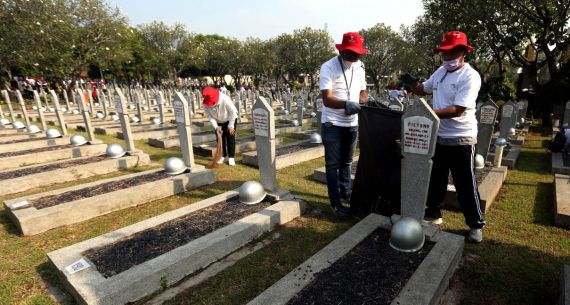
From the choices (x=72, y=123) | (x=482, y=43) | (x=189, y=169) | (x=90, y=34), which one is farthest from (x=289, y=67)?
(x=189, y=169)

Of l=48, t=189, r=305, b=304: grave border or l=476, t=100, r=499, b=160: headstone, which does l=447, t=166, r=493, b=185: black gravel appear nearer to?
l=476, t=100, r=499, b=160: headstone

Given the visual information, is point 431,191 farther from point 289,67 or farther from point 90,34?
point 289,67

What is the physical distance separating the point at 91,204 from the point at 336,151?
3524 mm

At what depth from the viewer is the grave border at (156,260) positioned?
8.84 ft

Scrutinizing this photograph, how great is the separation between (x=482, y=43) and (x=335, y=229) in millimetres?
16302

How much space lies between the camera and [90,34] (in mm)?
20797

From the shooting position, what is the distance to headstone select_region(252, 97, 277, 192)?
4.53m

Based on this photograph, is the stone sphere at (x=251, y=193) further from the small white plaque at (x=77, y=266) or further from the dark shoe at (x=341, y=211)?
the small white plaque at (x=77, y=266)

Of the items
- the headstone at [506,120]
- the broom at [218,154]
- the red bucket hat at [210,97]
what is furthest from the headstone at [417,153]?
the headstone at [506,120]

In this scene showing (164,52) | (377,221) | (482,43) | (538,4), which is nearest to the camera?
(377,221)

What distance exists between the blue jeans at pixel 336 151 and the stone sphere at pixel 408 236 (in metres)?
1.20

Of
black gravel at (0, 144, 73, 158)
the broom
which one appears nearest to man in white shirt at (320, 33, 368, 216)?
the broom

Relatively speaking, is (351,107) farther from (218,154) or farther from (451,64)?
(218,154)

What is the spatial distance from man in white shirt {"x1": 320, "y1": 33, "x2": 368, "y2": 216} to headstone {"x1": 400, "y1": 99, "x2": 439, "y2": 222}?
2.23ft
